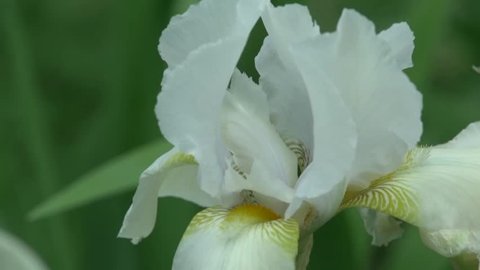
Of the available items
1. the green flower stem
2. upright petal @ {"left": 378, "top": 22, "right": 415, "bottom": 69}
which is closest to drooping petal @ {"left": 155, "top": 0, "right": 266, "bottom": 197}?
upright petal @ {"left": 378, "top": 22, "right": 415, "bottom": 69}

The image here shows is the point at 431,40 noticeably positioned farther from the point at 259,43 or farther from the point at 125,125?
the point at 125,125

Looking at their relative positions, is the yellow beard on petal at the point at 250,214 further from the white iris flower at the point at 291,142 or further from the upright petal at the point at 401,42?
the upright petal at the point at 401,42

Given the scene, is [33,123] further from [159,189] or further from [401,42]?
[401,42]

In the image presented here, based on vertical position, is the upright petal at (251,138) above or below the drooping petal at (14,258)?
above

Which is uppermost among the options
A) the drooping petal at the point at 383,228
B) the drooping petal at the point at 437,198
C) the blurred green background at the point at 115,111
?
the drooping petal at the point at 437,198

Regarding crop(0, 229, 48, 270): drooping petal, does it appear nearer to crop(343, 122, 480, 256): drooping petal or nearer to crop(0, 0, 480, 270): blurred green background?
crop(0, 0, 480, 270): blurred green background

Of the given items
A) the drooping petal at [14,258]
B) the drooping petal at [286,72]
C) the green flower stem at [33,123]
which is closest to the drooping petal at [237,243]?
the drooping petal at [286,72]

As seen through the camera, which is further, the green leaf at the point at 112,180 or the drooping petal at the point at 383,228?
the green leaf at the point at 112,180
